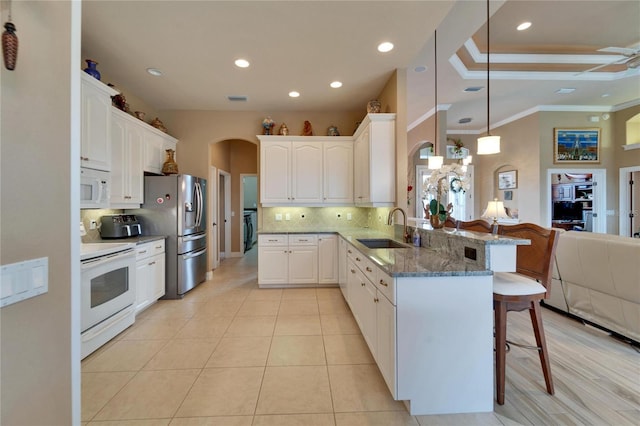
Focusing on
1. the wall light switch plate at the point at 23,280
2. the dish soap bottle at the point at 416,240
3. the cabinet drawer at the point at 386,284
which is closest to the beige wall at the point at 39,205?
the wall light switch plate at the point at 23,280

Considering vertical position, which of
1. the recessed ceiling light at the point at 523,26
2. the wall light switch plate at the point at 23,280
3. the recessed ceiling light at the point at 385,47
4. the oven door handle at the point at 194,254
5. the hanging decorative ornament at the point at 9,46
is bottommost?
the oven door handle at the point at 194,254

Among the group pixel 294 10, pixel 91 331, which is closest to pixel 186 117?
pixel 294 10

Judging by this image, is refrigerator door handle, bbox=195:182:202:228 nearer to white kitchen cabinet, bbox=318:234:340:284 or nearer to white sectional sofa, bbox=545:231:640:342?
white kitchen cabinet, bbox=318:234:340:284

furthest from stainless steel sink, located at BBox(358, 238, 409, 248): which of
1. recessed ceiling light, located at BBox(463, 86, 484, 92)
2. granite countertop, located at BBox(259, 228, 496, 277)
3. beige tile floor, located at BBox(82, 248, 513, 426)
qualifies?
recessed ceiling light, located at BBox(463, 86, 484, 92)

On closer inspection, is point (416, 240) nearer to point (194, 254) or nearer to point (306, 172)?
point (306, 172)

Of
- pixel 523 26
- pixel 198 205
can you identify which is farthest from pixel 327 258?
pixel 523 26

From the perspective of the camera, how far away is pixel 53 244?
2.88ft

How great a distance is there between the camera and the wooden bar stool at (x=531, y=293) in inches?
66.9

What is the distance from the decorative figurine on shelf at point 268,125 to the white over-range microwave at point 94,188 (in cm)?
239

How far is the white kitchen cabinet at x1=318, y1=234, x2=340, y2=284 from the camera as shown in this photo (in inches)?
161

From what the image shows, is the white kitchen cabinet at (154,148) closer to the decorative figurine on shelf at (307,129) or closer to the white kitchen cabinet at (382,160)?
the decorative figurine on shelf at (307,129)

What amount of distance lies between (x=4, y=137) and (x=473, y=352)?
238cm

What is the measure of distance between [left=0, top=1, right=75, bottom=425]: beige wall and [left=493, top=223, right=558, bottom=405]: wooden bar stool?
2268 millimetres

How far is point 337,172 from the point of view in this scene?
4395mm
